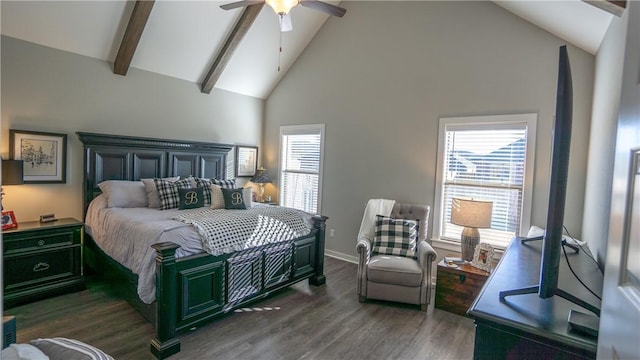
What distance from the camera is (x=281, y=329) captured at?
2932mm

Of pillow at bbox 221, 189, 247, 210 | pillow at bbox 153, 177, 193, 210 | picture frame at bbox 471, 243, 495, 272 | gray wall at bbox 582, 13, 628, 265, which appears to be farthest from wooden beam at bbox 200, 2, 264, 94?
picture frame at bbox 471, 243, 495, 272

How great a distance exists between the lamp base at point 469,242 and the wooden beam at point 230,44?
3.64 meters

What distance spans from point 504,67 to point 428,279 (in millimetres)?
2472

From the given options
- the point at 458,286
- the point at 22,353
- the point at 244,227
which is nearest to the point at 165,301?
the point at 244,227

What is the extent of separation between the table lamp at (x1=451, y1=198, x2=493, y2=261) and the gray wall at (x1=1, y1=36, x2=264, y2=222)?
4068mm

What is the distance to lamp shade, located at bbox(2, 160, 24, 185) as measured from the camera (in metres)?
3.34

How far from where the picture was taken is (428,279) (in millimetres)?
3322

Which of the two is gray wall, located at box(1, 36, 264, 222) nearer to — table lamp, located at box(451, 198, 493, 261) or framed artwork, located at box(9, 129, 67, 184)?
framed artwork, located at box(9, 129, 67, 184)

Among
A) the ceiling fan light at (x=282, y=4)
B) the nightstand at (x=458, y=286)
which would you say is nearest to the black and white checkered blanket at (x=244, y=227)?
the nightstand at (x=458, y=286)

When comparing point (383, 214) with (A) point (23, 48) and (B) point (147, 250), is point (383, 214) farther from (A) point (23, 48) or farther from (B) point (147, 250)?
(A) point (23, 48)

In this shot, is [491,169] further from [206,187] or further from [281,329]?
[206,187]

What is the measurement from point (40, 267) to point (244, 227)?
7.36 ft

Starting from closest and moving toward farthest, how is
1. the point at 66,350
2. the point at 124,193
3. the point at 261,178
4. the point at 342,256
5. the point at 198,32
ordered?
1. the point at 66,350
2. the point at 124,193
3. the point at 198,32
4. the point at 342,256
5. the point at 261,178

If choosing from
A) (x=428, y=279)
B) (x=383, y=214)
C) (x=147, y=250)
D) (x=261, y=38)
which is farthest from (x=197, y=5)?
(x=428, y=279)
